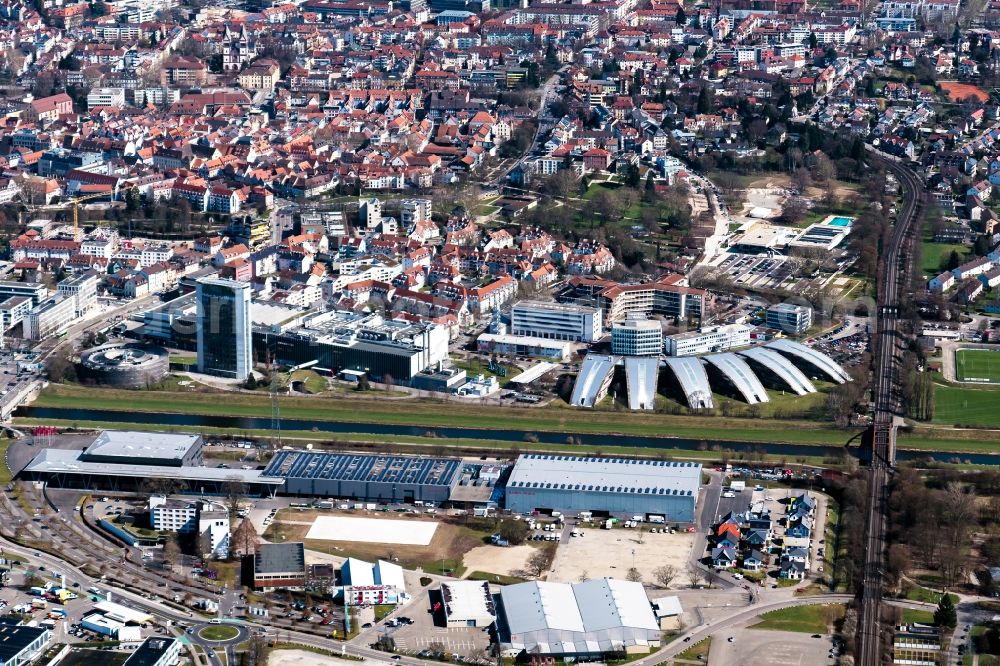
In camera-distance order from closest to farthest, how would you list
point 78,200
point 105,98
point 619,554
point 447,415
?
point 619,554 < point 447,415 < point 78,200 < point 105,98

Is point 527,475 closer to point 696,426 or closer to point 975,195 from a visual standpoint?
point 696,426

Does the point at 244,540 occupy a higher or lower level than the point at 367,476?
lower

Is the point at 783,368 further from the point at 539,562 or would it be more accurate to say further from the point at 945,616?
the point at 945,616

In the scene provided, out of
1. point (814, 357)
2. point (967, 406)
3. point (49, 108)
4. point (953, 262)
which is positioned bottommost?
point (967, 406)

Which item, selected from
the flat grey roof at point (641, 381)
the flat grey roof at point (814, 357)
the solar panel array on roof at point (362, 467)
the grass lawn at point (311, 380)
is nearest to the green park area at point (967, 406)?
the flat grey roof at point (814, 357)

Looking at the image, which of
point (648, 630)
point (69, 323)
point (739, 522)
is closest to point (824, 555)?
point (739, 522)

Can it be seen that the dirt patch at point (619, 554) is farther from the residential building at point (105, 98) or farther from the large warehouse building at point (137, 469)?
the residential building at point (105, 98)

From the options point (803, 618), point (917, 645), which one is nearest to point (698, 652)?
point (803, 618)
